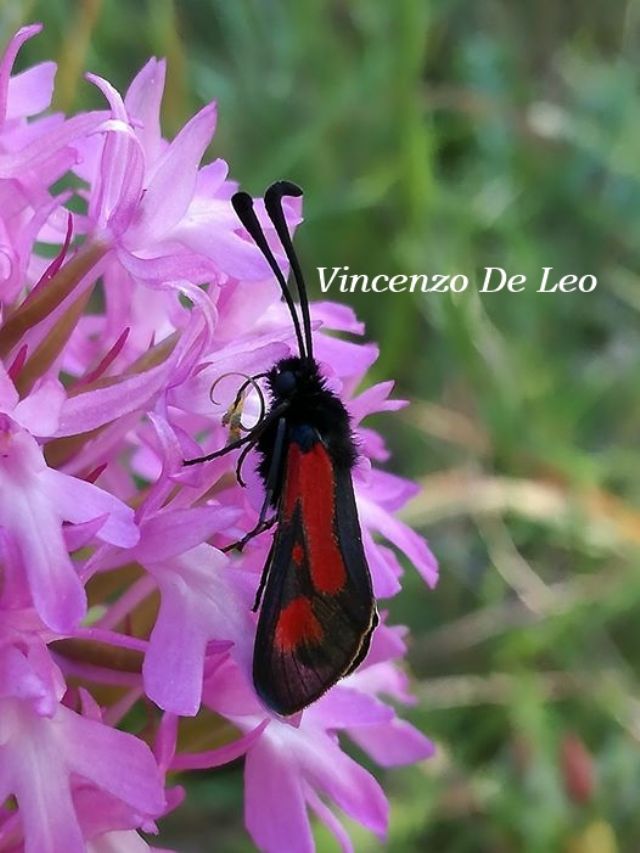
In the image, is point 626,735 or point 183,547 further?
point 626,735

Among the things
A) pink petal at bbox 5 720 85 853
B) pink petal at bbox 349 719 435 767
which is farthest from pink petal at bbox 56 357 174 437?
pink petal at bbox 349 719 435 767

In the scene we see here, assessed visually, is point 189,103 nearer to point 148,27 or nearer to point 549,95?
point 148,27

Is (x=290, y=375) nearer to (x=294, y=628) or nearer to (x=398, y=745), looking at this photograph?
(x=294, y=628)

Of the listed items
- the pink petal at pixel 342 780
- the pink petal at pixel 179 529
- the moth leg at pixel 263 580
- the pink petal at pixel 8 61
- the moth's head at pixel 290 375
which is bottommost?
the pink petal at pixel 342 780

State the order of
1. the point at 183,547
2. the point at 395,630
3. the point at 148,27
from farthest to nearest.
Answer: the point at 148,27, the point at 395,630, the point at 183,547

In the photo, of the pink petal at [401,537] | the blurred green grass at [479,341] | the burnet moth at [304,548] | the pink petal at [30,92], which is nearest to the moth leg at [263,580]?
the burnet moth at [304,548]

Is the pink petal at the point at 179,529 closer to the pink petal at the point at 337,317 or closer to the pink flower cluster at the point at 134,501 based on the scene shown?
the pink flower cluster at the point at 134,501

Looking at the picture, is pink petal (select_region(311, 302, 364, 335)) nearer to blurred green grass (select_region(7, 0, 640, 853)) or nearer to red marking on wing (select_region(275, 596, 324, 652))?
red marking on wing (select_region(275, 596, 324, 652))

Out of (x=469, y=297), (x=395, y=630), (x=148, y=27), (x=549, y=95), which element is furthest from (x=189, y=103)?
(x=395, y=630)

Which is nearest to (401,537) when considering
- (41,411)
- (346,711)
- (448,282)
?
(346,711)
